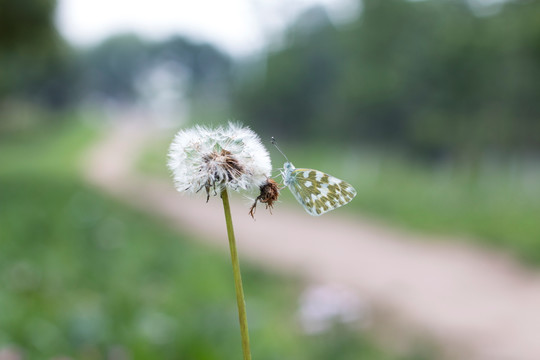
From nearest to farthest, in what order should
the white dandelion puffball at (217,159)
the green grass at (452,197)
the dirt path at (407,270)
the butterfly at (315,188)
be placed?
1. the white dandelion puffball at (217,159)
2. the butterfly at (315,188)
3. the dirt path at (407,270)
4. the green grass at (452,197)

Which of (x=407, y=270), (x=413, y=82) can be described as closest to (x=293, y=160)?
(x=413, y=82)

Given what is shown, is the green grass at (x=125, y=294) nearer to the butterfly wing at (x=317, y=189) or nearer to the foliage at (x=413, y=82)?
the butterfly wing at (x=317, y=189)

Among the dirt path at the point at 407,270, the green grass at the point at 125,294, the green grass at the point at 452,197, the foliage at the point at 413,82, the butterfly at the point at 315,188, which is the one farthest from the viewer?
the foliage at the point at 413,82

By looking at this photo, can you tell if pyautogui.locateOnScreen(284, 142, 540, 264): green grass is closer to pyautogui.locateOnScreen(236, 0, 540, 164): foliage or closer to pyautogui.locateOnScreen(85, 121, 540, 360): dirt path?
pyautogui.locateOnScreen(85, 121, 540, 360): dirt path

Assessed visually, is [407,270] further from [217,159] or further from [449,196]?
[217,159]

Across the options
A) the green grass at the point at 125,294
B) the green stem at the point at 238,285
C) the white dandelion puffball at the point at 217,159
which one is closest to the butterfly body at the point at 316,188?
the white dandelion puffball at the point at 217,159

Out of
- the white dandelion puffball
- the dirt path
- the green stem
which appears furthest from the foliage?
the green stem

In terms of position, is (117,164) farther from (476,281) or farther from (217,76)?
(476,281)
